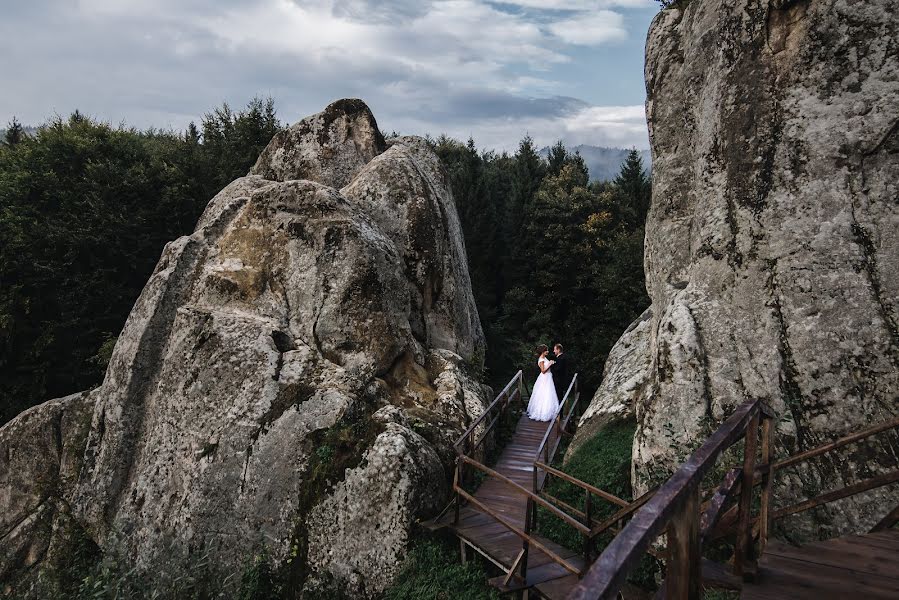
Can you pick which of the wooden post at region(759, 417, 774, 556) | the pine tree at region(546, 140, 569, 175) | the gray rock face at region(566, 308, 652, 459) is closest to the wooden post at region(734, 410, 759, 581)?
the wooden post at region(759, 417, 774, 556)

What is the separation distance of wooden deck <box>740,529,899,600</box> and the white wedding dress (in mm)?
11399

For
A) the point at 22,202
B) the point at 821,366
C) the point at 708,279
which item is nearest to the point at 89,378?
the point at 22,202

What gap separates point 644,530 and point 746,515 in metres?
2.22

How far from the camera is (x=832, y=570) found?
3586 mm

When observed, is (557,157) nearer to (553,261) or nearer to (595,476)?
(553,261)

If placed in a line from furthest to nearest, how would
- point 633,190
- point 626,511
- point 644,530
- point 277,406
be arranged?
point 633,190
point 277,406
point 626,511
point 644,530

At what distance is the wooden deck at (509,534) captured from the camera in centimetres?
811

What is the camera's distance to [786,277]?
8172 millimetres

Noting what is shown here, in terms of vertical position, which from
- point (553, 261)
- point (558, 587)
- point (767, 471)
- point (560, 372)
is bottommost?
point (558, 587)

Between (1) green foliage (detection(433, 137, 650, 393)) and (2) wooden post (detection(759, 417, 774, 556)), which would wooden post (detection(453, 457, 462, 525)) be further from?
(1) green foliage (detection(433, 137, 650, 393))

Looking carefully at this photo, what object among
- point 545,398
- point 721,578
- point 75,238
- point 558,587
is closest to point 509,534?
point 558,587

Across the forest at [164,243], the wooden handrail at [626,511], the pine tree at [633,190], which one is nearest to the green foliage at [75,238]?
the forest at [164,243]

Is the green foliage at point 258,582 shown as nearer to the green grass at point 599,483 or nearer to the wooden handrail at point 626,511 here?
the green grass at point 599,483

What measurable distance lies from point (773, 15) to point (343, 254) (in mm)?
9970
